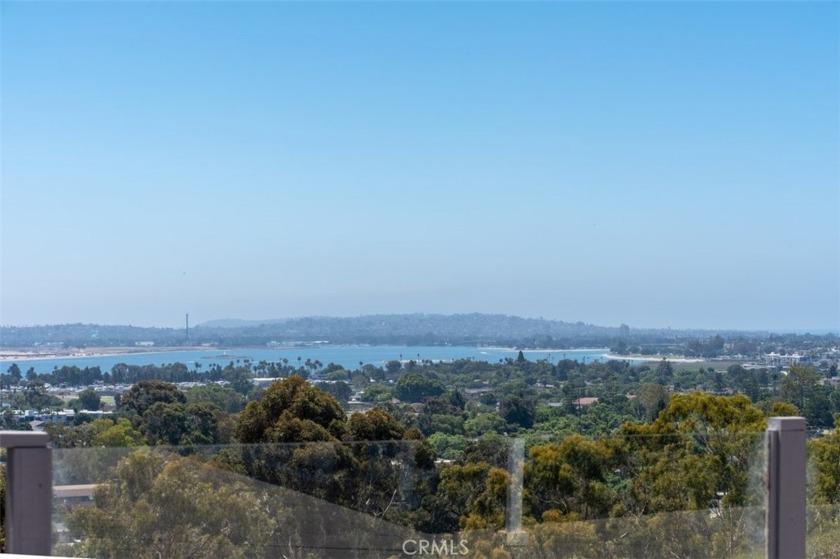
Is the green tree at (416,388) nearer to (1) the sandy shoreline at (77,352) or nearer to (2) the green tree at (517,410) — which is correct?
(2) the green tree at (517,410)

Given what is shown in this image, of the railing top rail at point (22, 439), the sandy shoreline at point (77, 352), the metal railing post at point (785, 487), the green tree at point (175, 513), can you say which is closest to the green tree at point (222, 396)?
the sandy shoreline at point (77, 352)

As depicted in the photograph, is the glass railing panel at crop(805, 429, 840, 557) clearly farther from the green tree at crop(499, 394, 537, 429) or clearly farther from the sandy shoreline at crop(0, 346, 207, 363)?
the sandy shoreline at crop(0, 346, 207, 363)

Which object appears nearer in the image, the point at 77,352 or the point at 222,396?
the point at 222,396

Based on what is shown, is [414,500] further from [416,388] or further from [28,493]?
[416,388]

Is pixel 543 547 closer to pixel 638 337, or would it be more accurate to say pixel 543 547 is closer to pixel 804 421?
pixel 804 421

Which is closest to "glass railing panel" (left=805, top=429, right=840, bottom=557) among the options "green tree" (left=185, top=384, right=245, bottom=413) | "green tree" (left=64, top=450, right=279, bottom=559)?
"green tree" (left=64, top=450, right=279, bottom=559)

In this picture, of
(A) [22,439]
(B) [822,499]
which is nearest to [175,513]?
(A) [22,439]
